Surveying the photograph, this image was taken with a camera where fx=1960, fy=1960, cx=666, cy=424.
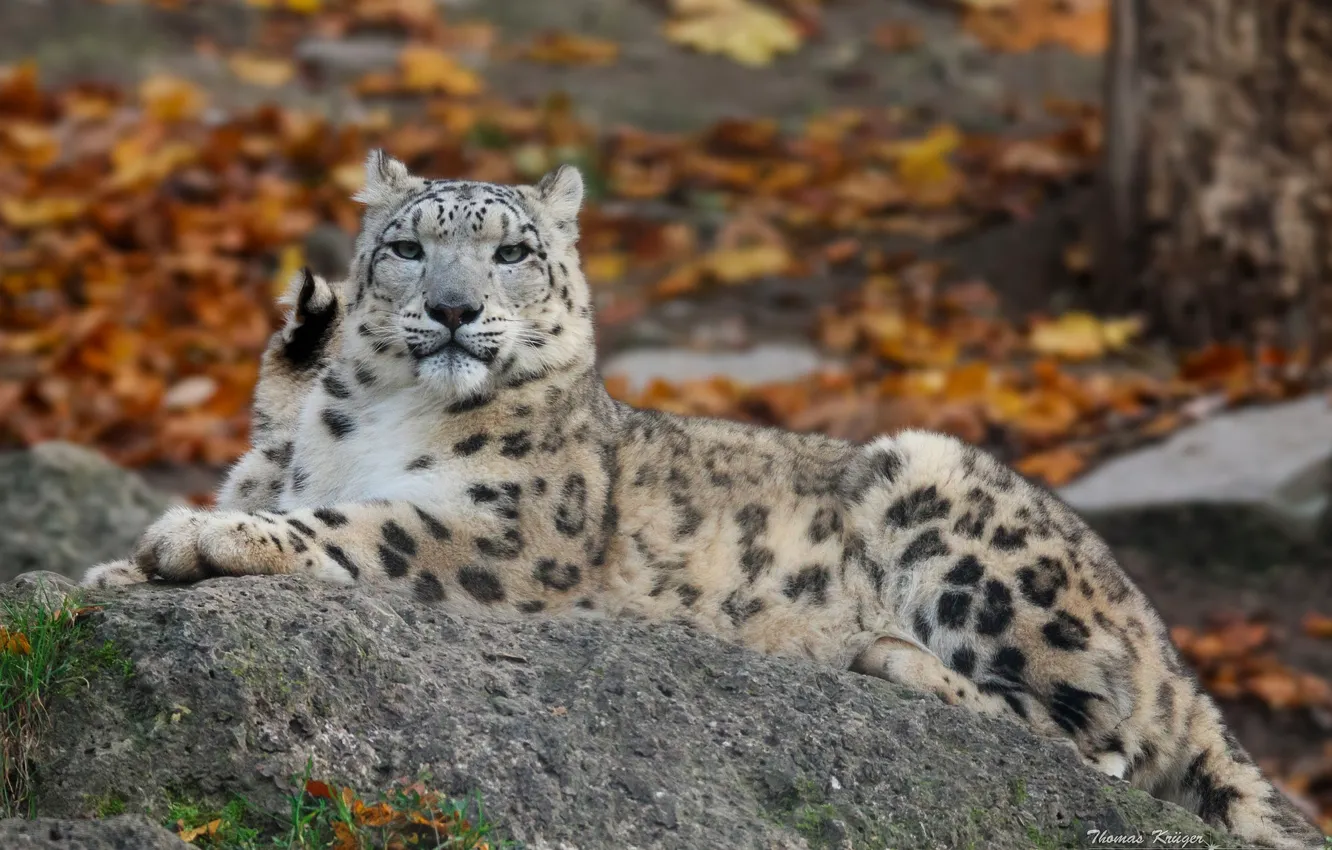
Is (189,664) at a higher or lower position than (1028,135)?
higher

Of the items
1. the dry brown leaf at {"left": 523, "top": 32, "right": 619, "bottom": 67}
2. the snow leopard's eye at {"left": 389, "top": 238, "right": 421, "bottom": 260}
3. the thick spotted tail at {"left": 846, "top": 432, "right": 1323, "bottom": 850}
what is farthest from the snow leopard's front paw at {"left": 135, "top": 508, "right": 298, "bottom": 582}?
the dry brown leaf at {"left": 523, "top": 32, "right": 619, "bottom": 67}

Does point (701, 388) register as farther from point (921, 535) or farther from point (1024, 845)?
point (1024, 845)

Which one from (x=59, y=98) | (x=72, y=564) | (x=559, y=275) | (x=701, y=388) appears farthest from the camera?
(x=59, y=98)

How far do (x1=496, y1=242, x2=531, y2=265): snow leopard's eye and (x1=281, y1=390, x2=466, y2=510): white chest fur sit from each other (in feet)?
2.00

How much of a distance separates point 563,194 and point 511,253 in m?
0.55

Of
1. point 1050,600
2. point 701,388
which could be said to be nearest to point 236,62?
point 701,388

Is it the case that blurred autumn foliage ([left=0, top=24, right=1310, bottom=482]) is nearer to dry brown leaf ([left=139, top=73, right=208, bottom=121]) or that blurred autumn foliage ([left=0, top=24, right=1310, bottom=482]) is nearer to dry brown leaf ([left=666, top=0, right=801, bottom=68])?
dry brown leaf ([left=139, top=73, right=208, bottom=121])

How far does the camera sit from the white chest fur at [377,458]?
688 centimetres

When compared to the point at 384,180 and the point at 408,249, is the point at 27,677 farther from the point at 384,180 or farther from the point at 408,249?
the point at 384,180

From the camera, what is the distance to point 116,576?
20.6 feet

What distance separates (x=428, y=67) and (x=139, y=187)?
11.3 ft

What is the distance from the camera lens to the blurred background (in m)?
12.0

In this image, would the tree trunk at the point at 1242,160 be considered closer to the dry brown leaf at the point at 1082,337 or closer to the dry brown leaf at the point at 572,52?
the dry brown leaf at the point at 1082,337

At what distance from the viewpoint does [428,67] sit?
18234mm
